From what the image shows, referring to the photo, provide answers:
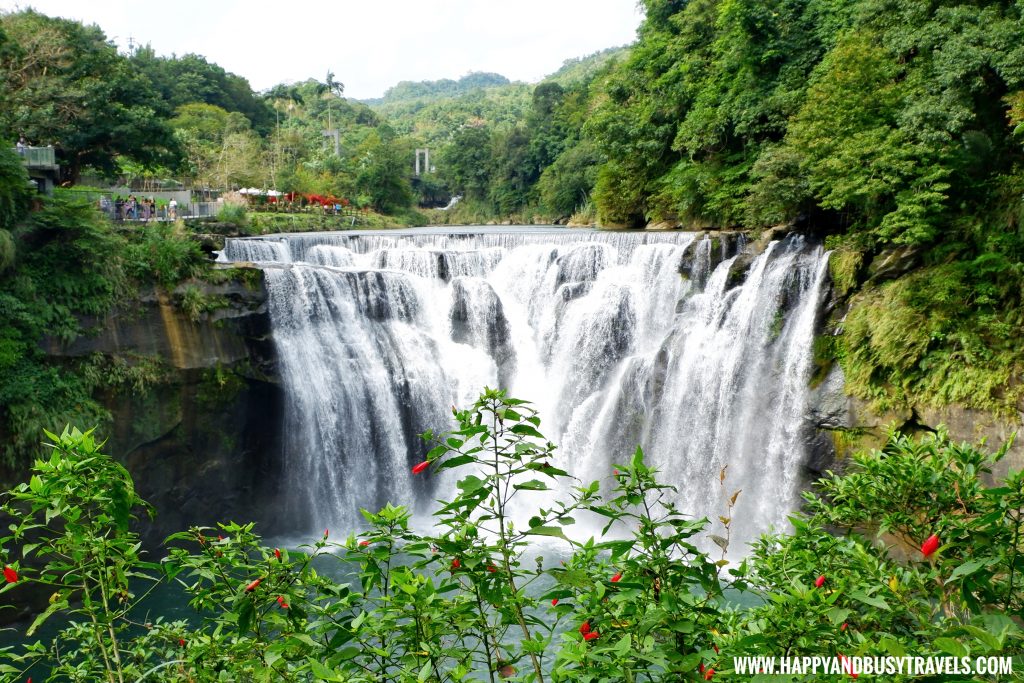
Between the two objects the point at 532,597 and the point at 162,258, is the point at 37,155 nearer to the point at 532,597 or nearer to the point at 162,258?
the point at 162,258

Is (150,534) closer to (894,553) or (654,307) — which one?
(654,307)

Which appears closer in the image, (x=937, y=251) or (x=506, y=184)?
(x=937, y=251)

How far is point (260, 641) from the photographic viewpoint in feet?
8.88

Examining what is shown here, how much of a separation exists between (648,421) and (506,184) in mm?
36138

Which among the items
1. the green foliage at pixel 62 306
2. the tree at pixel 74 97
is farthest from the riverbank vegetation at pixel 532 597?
the tree at pixel 74 97

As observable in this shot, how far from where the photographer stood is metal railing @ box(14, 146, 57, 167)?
51.7 feet

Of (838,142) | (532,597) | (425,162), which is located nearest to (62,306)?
(532,597)

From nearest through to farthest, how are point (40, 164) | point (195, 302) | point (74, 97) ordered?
point (195, 302) → point (40, 164) → point (74, 97)

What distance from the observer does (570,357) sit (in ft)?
51.4

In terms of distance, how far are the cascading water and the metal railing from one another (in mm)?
4099

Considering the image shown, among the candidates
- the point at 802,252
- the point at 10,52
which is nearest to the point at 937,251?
the point at 802,252

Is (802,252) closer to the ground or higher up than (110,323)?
higher up

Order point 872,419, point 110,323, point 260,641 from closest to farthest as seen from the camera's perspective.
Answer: point 260,641 < point 872,419 < point 110,323

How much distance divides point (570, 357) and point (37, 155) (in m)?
12.5
